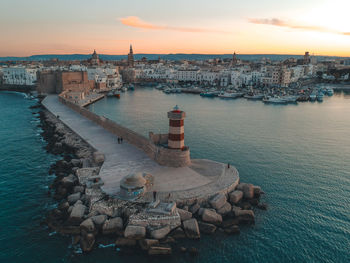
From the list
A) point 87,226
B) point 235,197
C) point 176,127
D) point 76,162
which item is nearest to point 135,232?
point 87,226

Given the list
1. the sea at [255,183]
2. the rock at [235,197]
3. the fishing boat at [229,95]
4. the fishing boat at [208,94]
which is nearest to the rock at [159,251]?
the sea at [255,183]

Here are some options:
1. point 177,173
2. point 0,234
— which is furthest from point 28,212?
point 177,173

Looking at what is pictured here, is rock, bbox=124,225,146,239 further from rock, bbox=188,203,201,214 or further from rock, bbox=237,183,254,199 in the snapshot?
rock, bbox=237,183,254,199

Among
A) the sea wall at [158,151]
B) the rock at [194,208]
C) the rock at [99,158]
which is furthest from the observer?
the rock at [99,158]

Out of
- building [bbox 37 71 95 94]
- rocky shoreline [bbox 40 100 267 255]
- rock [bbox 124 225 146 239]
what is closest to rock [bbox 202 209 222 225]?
rocky shoreline [bbox 40 100 267 255]

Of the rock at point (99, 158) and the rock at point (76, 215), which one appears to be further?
the rock at point (99, 158)

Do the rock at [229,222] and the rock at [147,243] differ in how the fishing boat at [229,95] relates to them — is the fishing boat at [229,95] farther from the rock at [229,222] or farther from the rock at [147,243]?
the rock at [147,243]

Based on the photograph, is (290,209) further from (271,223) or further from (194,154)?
(194,154)
